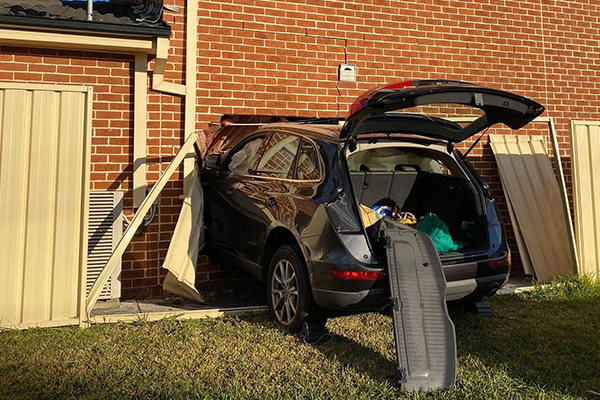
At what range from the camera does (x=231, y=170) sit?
565cm

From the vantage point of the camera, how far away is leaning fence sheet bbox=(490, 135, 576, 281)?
6535 millimetres

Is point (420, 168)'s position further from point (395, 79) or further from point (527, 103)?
point (395, 79)

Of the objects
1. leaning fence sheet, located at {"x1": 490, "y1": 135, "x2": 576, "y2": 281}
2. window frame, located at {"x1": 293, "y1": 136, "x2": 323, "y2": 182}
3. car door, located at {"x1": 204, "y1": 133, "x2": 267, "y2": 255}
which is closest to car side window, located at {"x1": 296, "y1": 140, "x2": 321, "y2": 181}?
window frame, located at {"x1": 293, "y1": 136, "x2": 323, "y2": 182}

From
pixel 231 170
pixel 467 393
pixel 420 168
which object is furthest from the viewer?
pixel 231 170

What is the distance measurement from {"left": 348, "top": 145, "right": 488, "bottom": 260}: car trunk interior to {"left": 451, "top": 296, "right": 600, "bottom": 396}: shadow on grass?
2.60 ft

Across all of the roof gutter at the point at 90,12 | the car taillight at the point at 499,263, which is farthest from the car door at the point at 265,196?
the roof gutter at the point at 90,12

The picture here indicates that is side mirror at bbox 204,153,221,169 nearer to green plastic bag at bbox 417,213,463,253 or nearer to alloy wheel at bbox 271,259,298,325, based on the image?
alloy wheel at bbox 271,259,298,325

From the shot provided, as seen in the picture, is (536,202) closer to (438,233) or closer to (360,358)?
(438,233)

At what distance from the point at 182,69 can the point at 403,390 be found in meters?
4.54

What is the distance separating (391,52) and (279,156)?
3.06 m

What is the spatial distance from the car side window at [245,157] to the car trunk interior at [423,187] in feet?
3.43

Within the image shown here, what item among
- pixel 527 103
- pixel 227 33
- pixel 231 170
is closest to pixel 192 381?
pixel 231 170

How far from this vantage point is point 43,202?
4438 millimetres

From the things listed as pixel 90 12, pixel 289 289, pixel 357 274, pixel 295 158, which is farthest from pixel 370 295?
pixel 90 12
